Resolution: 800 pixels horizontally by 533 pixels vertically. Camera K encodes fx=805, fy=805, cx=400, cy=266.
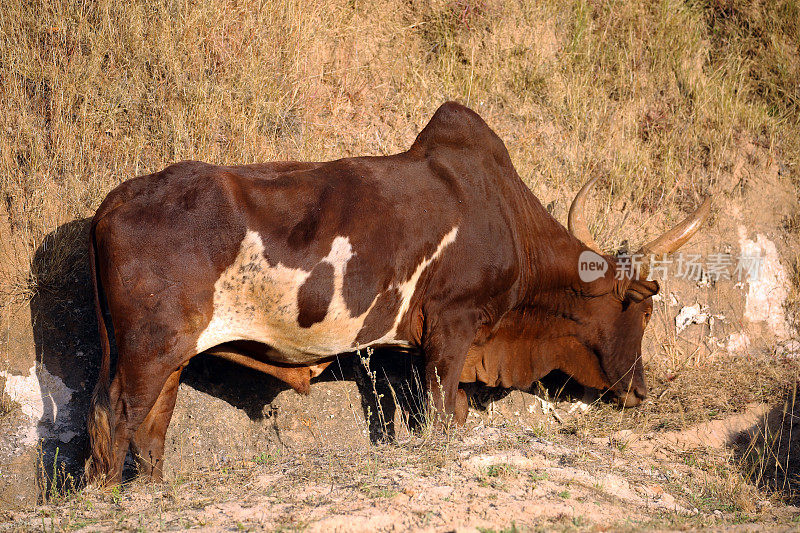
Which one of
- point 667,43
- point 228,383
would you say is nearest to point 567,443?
point 228,383

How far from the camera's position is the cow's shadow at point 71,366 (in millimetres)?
5051

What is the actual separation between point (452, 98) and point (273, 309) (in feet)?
12.0

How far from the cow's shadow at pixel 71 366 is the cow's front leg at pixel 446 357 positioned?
0.22m

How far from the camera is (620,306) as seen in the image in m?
5.61

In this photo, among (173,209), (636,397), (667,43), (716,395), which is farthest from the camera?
(667,43)

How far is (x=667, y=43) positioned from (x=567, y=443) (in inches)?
194

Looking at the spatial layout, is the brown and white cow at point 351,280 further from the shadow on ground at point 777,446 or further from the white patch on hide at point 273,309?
the shadow on ground at point 777,446

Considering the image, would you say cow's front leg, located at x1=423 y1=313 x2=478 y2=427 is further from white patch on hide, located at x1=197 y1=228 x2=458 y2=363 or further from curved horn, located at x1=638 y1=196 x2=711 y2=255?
curved horn, located at x1=638 y1=196 x2=711 y2=255

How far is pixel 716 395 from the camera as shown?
6.26 m

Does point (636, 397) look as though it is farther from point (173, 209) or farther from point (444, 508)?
point (173, 209)

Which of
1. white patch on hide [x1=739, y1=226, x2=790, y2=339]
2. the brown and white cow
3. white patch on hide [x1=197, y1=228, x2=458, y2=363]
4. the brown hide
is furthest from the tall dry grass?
white patch on hide [x1=197, y1=228, x2=458, y2=363]

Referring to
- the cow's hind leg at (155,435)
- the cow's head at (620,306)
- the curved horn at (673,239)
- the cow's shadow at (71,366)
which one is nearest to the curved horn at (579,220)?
the cow's head at (620,306)

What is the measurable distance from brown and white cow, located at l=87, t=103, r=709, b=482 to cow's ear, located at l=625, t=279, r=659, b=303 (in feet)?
0.04

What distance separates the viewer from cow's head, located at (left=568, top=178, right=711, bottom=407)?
5.47 m
